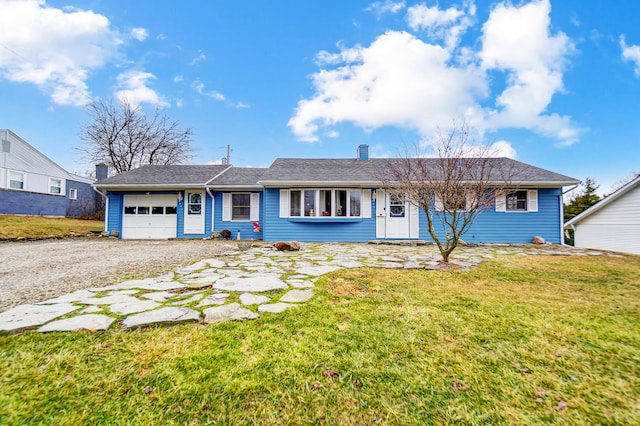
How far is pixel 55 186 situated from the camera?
16094 millimetres

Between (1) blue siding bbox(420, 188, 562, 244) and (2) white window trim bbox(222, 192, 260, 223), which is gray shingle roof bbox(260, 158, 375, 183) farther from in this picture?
(1) blue siding bbox(420, 188, 562, 244)

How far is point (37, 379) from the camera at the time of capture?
56.5 inches

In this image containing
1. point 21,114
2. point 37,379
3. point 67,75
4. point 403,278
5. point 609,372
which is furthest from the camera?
point 21,114

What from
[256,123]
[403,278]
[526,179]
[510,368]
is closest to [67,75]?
[256,123]

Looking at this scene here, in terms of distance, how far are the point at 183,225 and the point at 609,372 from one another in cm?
1216

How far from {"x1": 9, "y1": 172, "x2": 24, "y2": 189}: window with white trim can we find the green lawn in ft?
64.5

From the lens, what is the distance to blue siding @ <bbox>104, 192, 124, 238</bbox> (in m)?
10.9

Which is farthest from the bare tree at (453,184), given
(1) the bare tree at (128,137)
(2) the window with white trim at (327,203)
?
(1) the bare tree at (128,137)

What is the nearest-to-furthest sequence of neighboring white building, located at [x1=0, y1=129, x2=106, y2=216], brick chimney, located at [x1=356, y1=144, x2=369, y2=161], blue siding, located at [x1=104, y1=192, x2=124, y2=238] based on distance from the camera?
blue siding, located at [x1=104, y1=192, x2=124, y2=238] < brick chimney, located at [x1=356, y1=144, x2=369, y2=161] < neighboring white building, located at [x1=0, y1=129, x2=106, y2=216]

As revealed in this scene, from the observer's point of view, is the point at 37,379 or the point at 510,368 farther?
the point at 510,368

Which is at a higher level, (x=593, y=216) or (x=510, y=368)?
(x=593, y=216)

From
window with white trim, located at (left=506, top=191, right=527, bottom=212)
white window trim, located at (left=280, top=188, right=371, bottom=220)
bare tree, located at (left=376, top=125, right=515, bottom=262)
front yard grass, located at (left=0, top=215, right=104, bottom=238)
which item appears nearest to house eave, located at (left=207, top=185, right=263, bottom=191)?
white window trim, located at (left=280, top=188, right=371, bottom=220)

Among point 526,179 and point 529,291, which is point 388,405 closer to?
point 529,291

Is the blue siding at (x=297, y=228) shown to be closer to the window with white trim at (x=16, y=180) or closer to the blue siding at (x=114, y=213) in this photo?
the blue siding at (x=114, y=213)
